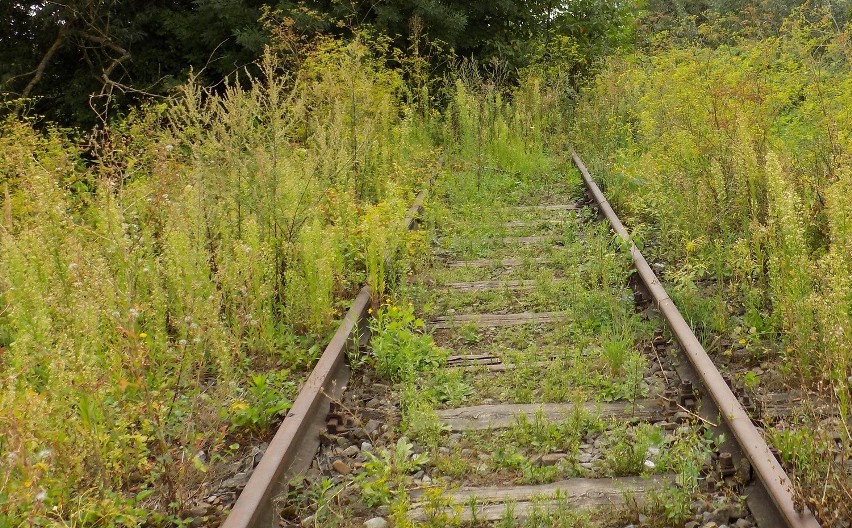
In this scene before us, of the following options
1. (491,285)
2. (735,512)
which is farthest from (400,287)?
(735,512)

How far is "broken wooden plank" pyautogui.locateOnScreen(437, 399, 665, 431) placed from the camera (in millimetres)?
4383

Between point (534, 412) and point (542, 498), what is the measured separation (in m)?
0.89

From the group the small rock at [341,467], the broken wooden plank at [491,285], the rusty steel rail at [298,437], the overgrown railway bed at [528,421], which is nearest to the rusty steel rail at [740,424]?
the overgrown railway bed at [528,421]

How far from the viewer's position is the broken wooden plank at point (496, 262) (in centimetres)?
718

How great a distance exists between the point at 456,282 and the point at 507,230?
5.37 ft

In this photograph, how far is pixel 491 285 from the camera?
6.75 metres

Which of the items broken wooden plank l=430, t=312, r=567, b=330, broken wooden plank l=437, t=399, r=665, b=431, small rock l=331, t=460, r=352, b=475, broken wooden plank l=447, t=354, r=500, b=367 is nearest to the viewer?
small rock l=331, t=460, r=352, b=475

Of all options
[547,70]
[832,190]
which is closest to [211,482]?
[832,190]

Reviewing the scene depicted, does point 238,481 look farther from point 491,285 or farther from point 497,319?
point 491,285

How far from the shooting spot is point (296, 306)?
18.3ft

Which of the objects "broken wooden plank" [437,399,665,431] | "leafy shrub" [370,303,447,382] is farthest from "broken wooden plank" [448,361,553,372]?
"broken wooden plank" [437,399,665,431]

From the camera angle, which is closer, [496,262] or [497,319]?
[497,319]

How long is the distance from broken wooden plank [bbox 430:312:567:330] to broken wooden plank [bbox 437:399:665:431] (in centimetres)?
128

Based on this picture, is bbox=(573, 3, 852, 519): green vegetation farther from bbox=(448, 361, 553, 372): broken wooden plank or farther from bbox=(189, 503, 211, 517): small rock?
bbox=(189, 503, 211, 517): small rock
